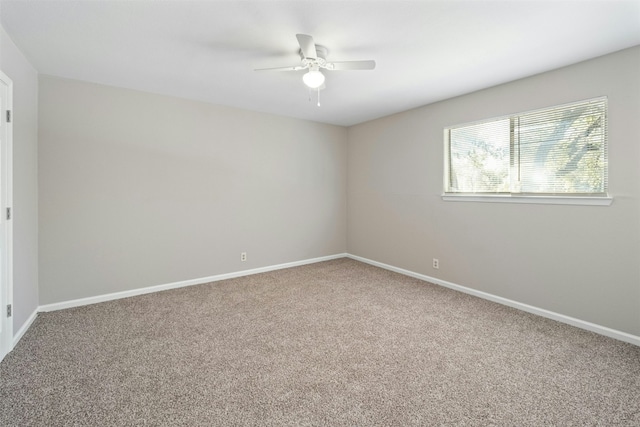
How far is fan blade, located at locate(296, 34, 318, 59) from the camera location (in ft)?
6.37

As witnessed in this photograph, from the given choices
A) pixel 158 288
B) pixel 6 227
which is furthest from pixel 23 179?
pixel 158 288

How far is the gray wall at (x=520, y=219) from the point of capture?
7.90 ft

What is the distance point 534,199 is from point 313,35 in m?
2.65

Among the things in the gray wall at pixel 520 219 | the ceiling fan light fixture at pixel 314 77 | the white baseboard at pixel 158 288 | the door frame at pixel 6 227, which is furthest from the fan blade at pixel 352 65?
the white baseboard at pixel 158 288

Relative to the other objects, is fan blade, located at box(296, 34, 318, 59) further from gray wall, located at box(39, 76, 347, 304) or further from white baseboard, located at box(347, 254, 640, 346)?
white baseboard, located at box(347, 254, 640, 346)

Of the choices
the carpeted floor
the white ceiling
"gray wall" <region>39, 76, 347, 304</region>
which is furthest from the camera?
"gray wall" <region>39, 76, 347, 304</region>

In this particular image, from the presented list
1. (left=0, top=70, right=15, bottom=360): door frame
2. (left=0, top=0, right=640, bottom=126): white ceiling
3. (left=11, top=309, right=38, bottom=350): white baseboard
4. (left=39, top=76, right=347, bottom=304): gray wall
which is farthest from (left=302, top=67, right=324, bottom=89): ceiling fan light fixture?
(left=11, top=309, right=38, bottom=350): white baseboard

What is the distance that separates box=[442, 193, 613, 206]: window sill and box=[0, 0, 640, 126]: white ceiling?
1237 millimetres

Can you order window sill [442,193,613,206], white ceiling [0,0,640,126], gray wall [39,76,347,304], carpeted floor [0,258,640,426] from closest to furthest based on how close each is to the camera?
1. carpeted floor [0,258,640,426]
2. white ceiling [0,0,640,126]
3. window sill [442,193,613,206]
4. gray wall [39,76,347,304]

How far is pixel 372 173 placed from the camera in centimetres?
487

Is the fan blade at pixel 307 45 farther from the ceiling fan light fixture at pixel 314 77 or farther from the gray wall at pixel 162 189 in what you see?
the gray wall at pixel 162 189

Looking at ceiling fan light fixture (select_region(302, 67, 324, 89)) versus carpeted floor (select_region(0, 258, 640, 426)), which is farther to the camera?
ceiling fan light fixture (select_region(302, 67, 324, 89))

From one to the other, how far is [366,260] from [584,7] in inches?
155

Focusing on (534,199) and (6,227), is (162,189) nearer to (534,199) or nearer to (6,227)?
(6,227)
